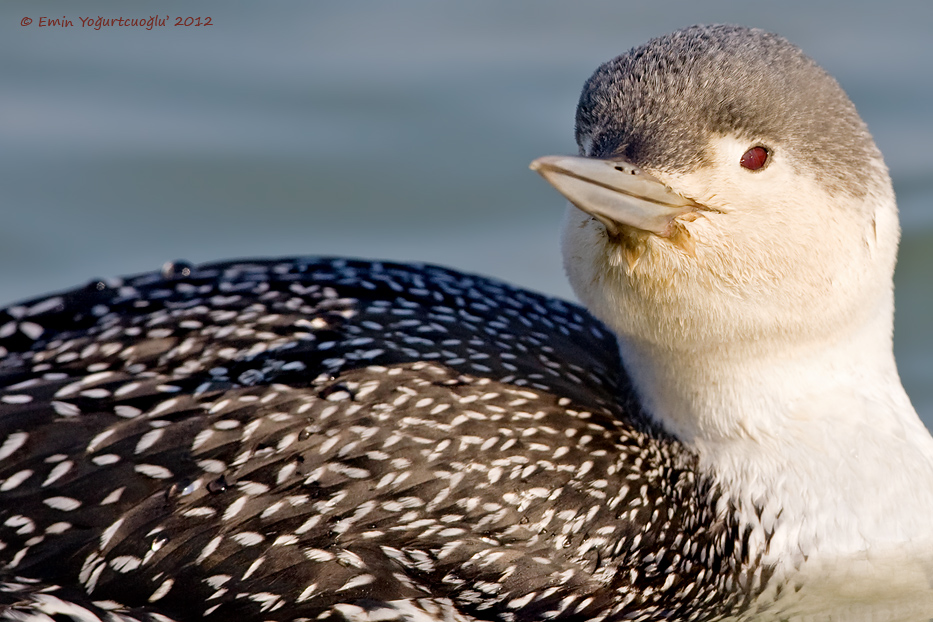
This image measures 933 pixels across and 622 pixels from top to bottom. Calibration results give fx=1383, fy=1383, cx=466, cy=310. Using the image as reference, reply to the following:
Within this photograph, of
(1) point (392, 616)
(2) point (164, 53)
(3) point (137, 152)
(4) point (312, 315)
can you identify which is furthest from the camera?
(2) point (164, 53)

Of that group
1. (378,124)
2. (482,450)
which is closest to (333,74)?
(378,124)

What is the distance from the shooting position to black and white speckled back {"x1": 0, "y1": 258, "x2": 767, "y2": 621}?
4387 millimetres

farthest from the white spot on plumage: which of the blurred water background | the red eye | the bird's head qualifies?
the blurred water background

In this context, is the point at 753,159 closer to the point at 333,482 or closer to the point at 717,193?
the point at 717,193

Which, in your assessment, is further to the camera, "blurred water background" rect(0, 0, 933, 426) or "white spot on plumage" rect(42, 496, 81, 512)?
"blurred water background" rect(0, 0, 933, 426)

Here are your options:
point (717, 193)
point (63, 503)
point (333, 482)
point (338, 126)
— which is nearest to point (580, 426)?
point (333, 482)

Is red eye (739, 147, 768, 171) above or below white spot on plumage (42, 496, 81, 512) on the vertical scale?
above

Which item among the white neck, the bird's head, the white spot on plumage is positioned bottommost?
the white spot on plumage

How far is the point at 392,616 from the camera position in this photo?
434 centimetres

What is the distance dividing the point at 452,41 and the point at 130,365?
502 centimetres

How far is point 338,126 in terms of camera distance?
345 inches

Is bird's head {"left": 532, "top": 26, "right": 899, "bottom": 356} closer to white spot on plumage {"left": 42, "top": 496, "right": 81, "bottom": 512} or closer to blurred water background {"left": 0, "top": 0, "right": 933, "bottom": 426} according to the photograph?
white spot on plumage {"left": 42, "top": 496, "right": 81, "bottom": 512}

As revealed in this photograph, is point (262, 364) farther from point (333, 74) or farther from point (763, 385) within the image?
point (333, 74)

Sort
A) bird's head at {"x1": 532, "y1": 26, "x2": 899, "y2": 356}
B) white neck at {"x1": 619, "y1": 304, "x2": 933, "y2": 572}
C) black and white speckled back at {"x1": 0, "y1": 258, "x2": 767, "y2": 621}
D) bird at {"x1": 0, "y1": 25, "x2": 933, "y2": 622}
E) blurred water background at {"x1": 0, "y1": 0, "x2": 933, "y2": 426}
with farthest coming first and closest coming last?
blurred water background at {"x1": 0, "y1": 0, "x2": 933, "y2": 426} → white neck at {"x1": 619, "y1": 304, "x2": 933, "y2": 572} → black and white speckled back at {"x1": 0, "y1": 258, "x2": 767, "y2": 621} → bird at {"x1": 0, "y1": 25, "x2": 933, "y2": 622} → bird's head at {"x1": 532, "y1": 26, "x2": 899, "y2": 356}
